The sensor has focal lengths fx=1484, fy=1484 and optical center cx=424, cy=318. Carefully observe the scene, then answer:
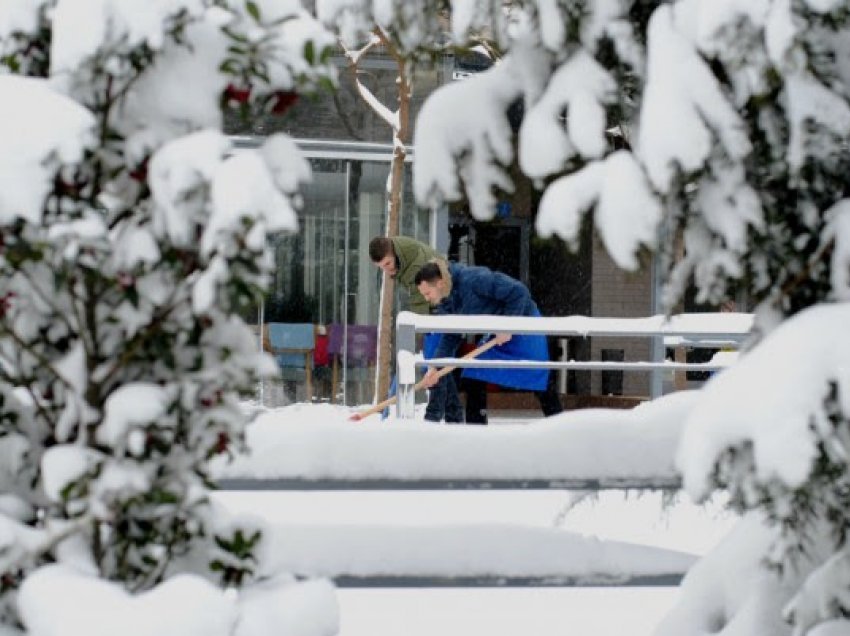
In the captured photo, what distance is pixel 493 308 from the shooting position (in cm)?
957

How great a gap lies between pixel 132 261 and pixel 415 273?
733 centimetres

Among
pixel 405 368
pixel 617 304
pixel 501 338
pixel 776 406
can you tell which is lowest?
pixel 617 304

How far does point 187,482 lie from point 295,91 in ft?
2.40

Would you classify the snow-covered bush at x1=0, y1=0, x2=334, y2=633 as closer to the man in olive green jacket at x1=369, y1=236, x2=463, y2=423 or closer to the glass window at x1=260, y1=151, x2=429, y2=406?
the man in olive green jacket at x1=369, y1=236, x2=463, y2=423

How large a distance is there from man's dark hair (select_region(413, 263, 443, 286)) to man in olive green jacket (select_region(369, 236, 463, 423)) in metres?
0.48

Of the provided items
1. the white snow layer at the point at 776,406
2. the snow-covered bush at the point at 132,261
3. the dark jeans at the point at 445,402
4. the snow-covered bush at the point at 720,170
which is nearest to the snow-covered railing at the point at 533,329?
the dark jeans at the point at 445,402

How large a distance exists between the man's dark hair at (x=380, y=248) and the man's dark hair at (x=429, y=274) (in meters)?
0.52

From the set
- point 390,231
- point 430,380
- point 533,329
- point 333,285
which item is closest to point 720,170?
point 533,329

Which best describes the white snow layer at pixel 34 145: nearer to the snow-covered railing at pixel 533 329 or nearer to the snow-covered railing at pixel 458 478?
the snow-covered railing at pixel 458 478

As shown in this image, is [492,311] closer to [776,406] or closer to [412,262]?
[412,262]

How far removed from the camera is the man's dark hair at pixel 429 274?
29.8 feet

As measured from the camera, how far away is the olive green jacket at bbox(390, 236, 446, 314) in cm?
980

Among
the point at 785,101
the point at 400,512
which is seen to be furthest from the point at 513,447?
the point at 400,512

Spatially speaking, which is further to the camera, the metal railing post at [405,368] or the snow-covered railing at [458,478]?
the metal railing post at [405,368]
